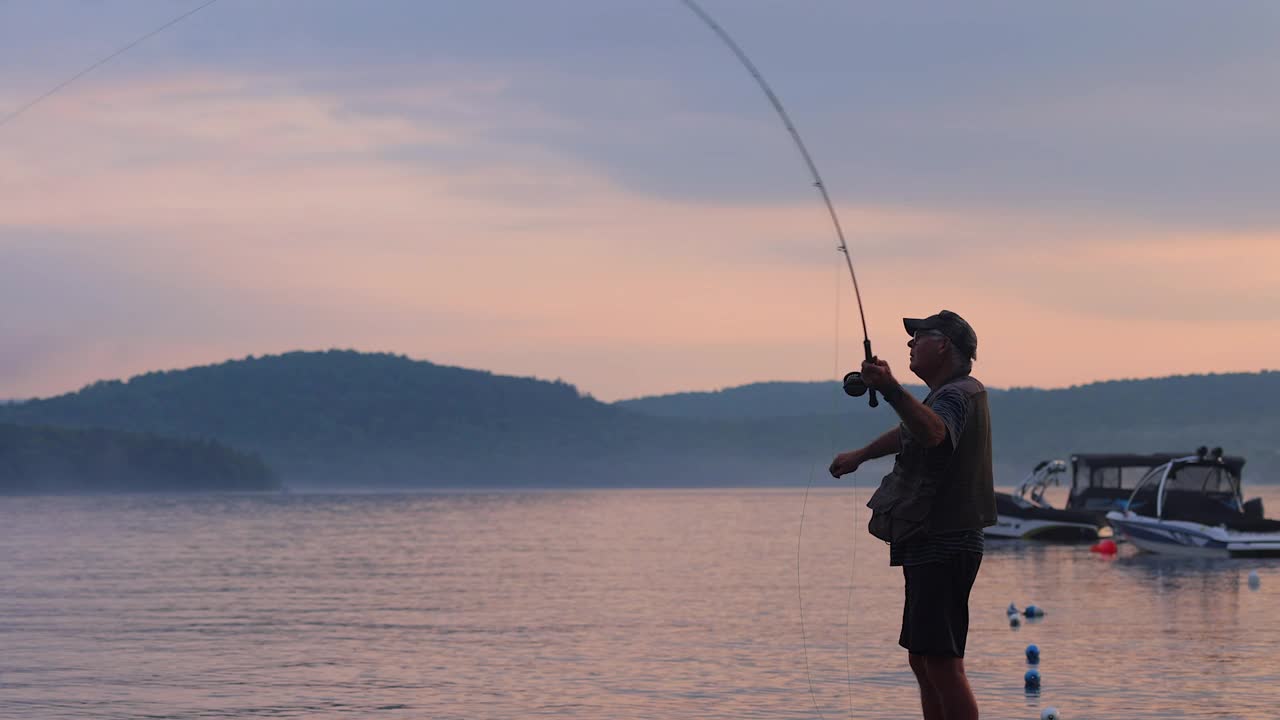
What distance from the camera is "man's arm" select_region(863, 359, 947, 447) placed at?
831 centimetres

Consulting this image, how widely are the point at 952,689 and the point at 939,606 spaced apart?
43 centimetres

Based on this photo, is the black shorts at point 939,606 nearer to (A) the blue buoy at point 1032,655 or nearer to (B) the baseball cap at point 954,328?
(B) the baseball cap at point 954,328

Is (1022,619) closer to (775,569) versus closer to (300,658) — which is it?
(300,658)

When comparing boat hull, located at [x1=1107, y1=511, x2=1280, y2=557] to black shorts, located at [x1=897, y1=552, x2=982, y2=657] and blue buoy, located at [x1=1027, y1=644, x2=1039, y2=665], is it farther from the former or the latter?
black shorts, located at [x1=897, y1=552, x2=982, y2=657]

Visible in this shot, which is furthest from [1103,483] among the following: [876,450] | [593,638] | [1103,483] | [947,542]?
[947,542]

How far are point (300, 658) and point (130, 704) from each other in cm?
411

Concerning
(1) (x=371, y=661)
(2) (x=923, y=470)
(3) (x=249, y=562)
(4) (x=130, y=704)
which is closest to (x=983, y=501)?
(2) (x=923, y=470)

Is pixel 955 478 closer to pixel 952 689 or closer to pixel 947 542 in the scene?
pixel 947 542

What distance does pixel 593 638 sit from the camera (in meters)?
21.5

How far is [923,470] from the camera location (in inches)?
351

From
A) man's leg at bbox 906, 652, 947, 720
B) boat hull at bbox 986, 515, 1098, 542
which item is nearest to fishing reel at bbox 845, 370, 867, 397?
man's leg at bbox 906, 652, 947, 720

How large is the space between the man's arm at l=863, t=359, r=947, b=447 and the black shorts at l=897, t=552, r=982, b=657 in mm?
735

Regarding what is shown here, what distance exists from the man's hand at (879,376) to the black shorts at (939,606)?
112 centimetres

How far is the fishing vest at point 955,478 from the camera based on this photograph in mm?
8898
